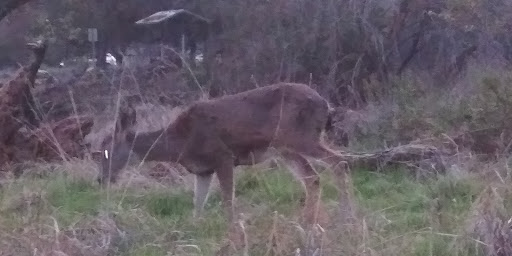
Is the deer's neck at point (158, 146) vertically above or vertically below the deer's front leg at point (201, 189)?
above

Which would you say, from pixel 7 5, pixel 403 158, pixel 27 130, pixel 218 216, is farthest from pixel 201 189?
pixel 7 5

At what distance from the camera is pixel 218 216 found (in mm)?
8156

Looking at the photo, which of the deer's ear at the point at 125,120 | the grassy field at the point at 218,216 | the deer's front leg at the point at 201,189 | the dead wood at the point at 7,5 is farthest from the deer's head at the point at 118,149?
the dead wood at the point at 7,5

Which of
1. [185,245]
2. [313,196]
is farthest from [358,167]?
[185,245]

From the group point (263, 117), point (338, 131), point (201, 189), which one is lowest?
point (338, 131)

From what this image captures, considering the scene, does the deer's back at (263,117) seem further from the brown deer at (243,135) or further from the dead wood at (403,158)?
the dead wood at (403,158)

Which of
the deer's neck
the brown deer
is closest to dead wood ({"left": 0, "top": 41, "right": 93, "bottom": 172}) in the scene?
the deer's neck

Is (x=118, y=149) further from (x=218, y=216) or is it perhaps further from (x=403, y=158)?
(x=403, y=158)

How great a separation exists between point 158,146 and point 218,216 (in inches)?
56.1

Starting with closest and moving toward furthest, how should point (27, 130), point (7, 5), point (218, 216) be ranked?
point (218, 216) < point (27, 130) < point (7, 5)

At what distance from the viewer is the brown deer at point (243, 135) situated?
29.8ft

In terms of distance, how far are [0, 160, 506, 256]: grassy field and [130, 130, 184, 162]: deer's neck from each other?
1.16ft

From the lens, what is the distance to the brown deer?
29.8ft

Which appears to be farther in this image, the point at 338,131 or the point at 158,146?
the point at 338,131
